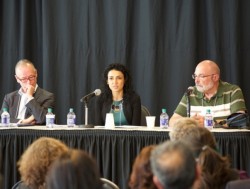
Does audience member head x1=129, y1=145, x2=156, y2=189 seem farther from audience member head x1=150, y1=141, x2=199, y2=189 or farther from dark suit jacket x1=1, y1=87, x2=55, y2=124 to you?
dark suit jacket x1=1, y1=87, x2=55, y2=124

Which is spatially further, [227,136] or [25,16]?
[25,16]

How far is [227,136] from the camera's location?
3.98 metres

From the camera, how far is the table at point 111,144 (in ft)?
13.0

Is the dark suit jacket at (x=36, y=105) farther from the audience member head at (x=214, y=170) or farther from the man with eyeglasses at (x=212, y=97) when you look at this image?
the audience member head at (x=214, y=170)

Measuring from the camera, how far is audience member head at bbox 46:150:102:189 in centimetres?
191

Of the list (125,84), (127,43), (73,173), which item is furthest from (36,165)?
(127,43)

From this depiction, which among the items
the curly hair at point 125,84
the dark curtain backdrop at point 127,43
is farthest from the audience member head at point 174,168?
the dark curtain backdrop at point 127,43

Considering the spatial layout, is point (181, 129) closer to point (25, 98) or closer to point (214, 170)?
point (214, 170)

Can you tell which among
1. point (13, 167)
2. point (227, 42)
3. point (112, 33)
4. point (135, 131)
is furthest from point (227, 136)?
point (112, 33)

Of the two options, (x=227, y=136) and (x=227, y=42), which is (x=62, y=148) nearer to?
(x=227, y=136)

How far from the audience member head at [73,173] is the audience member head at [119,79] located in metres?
3.13

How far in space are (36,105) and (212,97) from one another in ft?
5.80

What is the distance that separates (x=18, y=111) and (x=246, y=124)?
7.74ft

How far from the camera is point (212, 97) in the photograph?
503 cm
